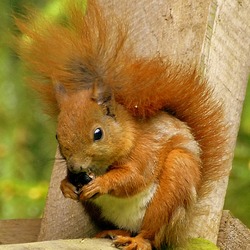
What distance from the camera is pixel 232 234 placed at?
2.64 m

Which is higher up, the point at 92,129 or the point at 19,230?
the point at 92,129

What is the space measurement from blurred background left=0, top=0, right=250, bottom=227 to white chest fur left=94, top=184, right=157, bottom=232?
0.47 metres

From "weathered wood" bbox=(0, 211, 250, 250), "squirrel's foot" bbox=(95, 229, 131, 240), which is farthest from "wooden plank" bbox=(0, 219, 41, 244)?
"squirrel's foot" bbox=(95, 229, 131, 240)

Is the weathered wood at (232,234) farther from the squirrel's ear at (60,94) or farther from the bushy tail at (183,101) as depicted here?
the squirrel's ear at (60,94)

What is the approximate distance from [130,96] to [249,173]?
3.12 ft

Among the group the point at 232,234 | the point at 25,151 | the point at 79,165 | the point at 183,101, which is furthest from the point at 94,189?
the point at 25,151

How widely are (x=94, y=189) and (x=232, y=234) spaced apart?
60cm

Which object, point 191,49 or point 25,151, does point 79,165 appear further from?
point 25,151

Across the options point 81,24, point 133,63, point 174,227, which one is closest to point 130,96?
point 133,63

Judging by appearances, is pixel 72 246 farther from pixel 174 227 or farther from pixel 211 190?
pixel 211 190

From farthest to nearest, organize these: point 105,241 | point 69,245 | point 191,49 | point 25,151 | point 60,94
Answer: point 25,151
point 191,49
point 105,241
point 60,94
point 69,245

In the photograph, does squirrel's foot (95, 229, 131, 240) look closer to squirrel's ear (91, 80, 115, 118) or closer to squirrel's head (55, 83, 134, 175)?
squirrel's head (55, 83, 134, 175)

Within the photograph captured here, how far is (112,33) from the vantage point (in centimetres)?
235

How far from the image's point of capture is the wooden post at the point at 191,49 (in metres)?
2.62
